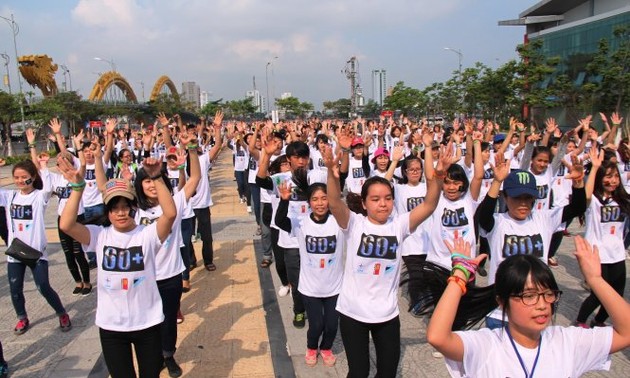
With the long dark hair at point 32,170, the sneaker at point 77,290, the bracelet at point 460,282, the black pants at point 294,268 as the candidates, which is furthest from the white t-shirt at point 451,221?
the sneaker at point 77,290

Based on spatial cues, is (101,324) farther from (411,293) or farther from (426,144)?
(426,144)

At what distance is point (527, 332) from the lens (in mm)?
1969

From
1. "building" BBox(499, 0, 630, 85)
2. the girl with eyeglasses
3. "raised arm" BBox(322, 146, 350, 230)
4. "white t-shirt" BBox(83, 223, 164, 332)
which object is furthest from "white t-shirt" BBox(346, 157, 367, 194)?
"building" BBox(499, 0, 630, 85)

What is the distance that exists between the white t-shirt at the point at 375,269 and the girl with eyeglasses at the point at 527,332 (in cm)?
112

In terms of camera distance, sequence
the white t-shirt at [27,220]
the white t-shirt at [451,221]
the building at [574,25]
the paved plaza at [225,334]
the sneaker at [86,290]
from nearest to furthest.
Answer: the paved plaza at [225,334]
the white t-shirt at [451,221]
the white t-shirt at [27,220]
the sneaker at [86,290]
the building at [574,25]

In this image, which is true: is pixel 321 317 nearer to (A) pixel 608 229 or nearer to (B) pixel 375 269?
(B) pixel 375 269

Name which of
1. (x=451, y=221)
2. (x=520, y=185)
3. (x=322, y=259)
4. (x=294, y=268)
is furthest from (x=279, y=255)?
(x=520, y=185)

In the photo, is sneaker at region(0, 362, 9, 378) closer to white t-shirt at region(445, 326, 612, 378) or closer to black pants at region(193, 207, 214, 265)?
black pants at region(193, 207, 214, 265)

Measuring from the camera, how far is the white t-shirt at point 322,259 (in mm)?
3969

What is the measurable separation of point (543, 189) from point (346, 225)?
12.3 feet

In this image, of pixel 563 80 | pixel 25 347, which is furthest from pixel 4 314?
pixel 563 80

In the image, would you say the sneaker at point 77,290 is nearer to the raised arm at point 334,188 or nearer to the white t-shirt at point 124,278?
the white t-shirt at point 124,278

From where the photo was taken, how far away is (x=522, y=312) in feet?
6.21

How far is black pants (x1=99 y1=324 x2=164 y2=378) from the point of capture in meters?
3.12
